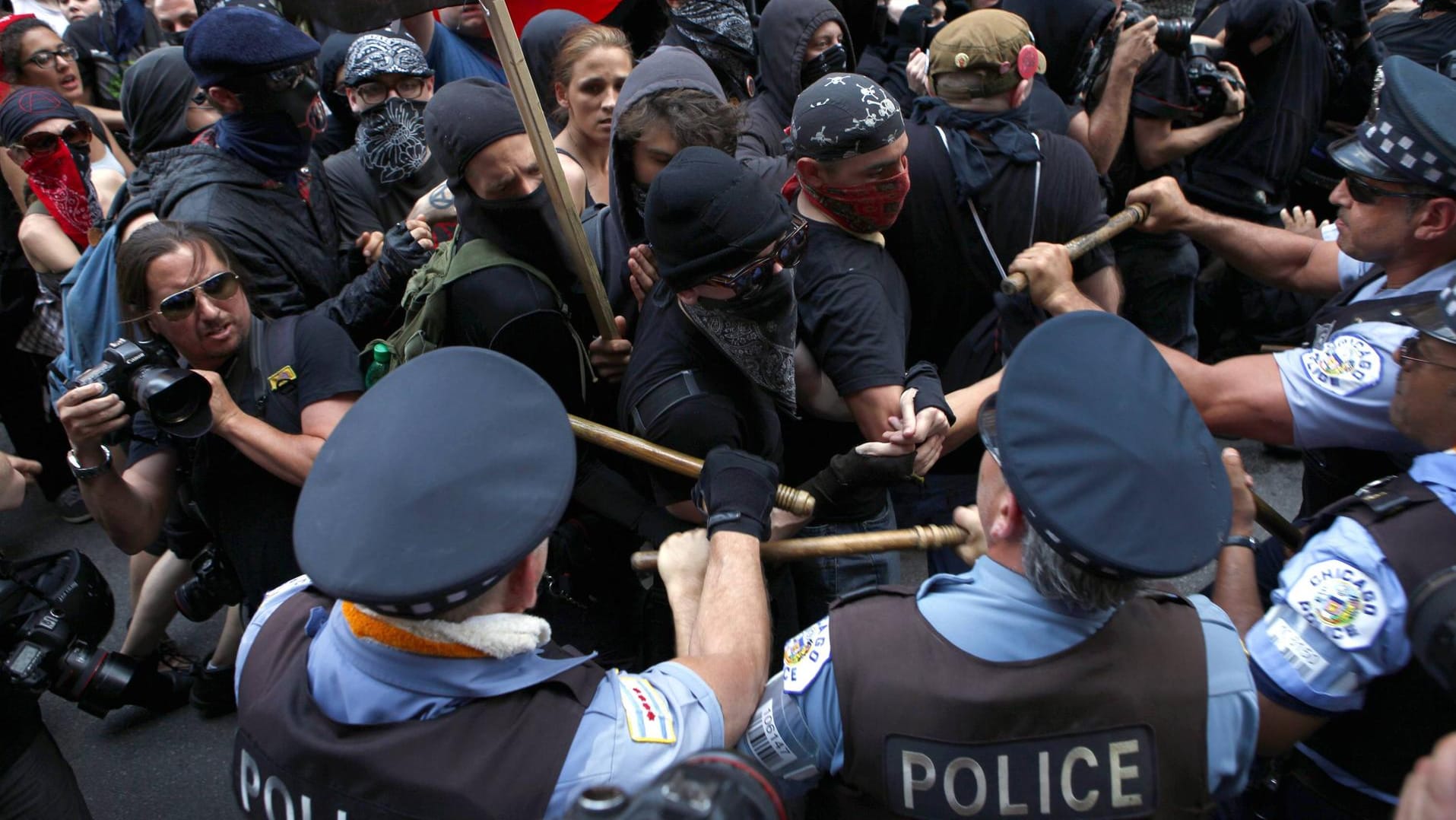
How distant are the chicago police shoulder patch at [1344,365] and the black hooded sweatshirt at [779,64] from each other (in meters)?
2.37

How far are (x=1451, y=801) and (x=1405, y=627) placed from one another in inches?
22.3

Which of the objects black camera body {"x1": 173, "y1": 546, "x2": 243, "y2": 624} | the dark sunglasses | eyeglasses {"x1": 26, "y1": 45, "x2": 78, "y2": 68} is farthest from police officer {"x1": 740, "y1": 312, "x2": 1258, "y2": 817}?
eyeglasses {"x1": 26, "y1": 45, "x2": 78, "y2": 68}

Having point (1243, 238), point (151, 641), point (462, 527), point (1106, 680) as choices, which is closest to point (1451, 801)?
point (1106, 680)

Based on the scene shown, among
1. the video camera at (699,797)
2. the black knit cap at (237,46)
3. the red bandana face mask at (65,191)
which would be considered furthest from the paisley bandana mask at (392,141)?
the video camera at (699,797)

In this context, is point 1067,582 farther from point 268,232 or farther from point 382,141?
point 382,141

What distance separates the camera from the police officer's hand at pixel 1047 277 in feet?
8.97

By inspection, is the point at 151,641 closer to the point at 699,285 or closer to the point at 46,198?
the point at 46,198

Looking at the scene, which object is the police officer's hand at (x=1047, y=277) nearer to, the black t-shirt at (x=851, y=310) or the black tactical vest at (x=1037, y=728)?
the black t-shirt at (x=851, y=310)

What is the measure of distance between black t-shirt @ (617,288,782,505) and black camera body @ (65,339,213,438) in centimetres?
103

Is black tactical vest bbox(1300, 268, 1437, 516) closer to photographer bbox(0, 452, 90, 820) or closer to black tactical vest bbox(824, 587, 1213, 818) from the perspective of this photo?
black tactical vest bbox(824, 587, 1213, 818)

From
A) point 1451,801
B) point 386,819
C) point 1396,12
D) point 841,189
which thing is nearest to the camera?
point 1451,801

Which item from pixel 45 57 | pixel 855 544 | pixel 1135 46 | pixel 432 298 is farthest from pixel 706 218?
pixel 45 57

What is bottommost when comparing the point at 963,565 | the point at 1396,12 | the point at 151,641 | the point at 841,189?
the point at 151,641

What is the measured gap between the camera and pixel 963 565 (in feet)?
10.3
